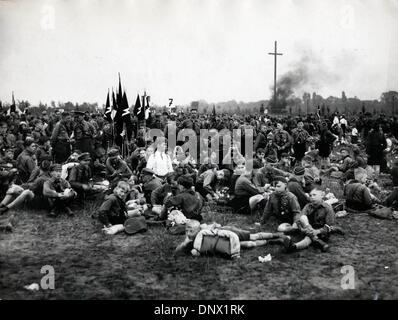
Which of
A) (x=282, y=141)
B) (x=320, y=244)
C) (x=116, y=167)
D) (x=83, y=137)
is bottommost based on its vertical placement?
(x=320, y=244)

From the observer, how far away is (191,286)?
5871mm

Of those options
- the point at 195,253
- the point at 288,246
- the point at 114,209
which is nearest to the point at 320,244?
the point at 288,246

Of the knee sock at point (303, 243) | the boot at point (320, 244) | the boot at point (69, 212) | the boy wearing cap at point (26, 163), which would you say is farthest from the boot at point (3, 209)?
the boot at point (320, 244)

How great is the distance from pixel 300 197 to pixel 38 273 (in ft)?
18.2

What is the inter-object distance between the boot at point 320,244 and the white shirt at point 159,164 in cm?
516

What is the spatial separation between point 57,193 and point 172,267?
4119mm

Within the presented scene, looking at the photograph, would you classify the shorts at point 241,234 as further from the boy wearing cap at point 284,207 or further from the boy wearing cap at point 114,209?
the boy wearing cap at point 114,209

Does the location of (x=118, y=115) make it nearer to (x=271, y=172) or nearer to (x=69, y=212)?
(x=69, y=212)

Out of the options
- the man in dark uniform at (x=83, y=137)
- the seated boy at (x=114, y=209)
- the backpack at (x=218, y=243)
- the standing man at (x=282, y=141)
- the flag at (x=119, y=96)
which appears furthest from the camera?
the standing man at (x=282, y=141)

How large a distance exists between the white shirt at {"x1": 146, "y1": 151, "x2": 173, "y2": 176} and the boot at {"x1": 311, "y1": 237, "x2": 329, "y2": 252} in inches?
203

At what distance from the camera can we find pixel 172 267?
21.3ft

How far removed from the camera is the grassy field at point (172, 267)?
5.71m
